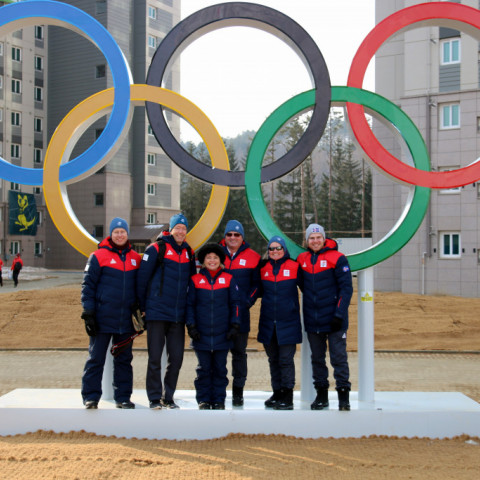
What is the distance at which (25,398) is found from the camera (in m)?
5.62

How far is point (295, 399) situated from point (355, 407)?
0.79 metres

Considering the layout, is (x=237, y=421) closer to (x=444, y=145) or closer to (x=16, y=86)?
(x=444, y=145)

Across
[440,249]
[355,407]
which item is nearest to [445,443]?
[355,407]

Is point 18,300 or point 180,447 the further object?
point 18,300

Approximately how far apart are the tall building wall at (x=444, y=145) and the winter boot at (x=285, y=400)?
52.7 feet

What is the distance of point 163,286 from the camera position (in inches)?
202

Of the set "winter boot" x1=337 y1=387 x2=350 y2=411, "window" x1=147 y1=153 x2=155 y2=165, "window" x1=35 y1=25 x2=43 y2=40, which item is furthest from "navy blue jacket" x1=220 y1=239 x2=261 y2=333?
"window" x1=35 y1=25 x2=43 y2=40

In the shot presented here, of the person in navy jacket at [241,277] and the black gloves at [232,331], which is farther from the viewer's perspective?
the person in navy jacket at [241,277]

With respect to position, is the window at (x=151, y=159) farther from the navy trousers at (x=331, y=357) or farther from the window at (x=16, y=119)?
the navy trousers at (x=331, y=357)

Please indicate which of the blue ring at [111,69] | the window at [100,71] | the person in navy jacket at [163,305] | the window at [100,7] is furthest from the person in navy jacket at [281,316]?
the window at [100,7]

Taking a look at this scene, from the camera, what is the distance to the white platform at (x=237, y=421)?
5.04m

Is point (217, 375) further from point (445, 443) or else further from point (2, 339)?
point (2, 339)

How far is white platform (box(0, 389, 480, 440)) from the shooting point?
5.04 m

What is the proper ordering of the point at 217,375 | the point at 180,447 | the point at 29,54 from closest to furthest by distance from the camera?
→ the point at 180,447 → the point at 217,375 → the point at 29,54
